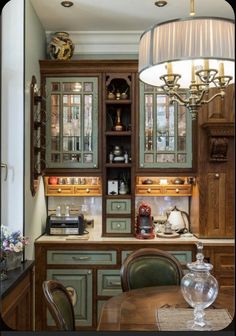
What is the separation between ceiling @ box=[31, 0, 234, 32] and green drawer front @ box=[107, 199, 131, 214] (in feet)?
5.28

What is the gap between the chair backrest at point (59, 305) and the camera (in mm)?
1797

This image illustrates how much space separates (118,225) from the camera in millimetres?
3715

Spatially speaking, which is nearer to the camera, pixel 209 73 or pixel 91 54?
pixel 209 73

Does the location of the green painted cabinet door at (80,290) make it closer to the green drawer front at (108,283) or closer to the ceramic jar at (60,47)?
the green drawer front at (108,283)

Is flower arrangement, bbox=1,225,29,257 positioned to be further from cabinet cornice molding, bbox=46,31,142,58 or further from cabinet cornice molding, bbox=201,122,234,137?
cabinet cornice molding, bbox=46,31,142,58

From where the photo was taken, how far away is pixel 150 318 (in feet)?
6.60

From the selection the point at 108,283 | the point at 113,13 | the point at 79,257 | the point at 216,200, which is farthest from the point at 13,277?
the point at 113,13

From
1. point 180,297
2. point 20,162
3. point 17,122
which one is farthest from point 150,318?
point 17,122

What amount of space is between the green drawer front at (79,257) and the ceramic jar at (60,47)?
1742 millimetres

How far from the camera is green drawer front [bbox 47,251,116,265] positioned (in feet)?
11.5

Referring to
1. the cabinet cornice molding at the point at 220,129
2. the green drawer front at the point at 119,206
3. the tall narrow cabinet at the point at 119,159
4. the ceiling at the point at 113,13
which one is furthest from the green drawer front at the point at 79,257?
the ceiling at the point at 113,13

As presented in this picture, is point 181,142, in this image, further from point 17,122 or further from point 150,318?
point 150,318

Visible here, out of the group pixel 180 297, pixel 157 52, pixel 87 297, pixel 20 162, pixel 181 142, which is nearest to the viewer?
pixel 157 52

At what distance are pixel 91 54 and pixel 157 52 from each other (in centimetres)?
214
